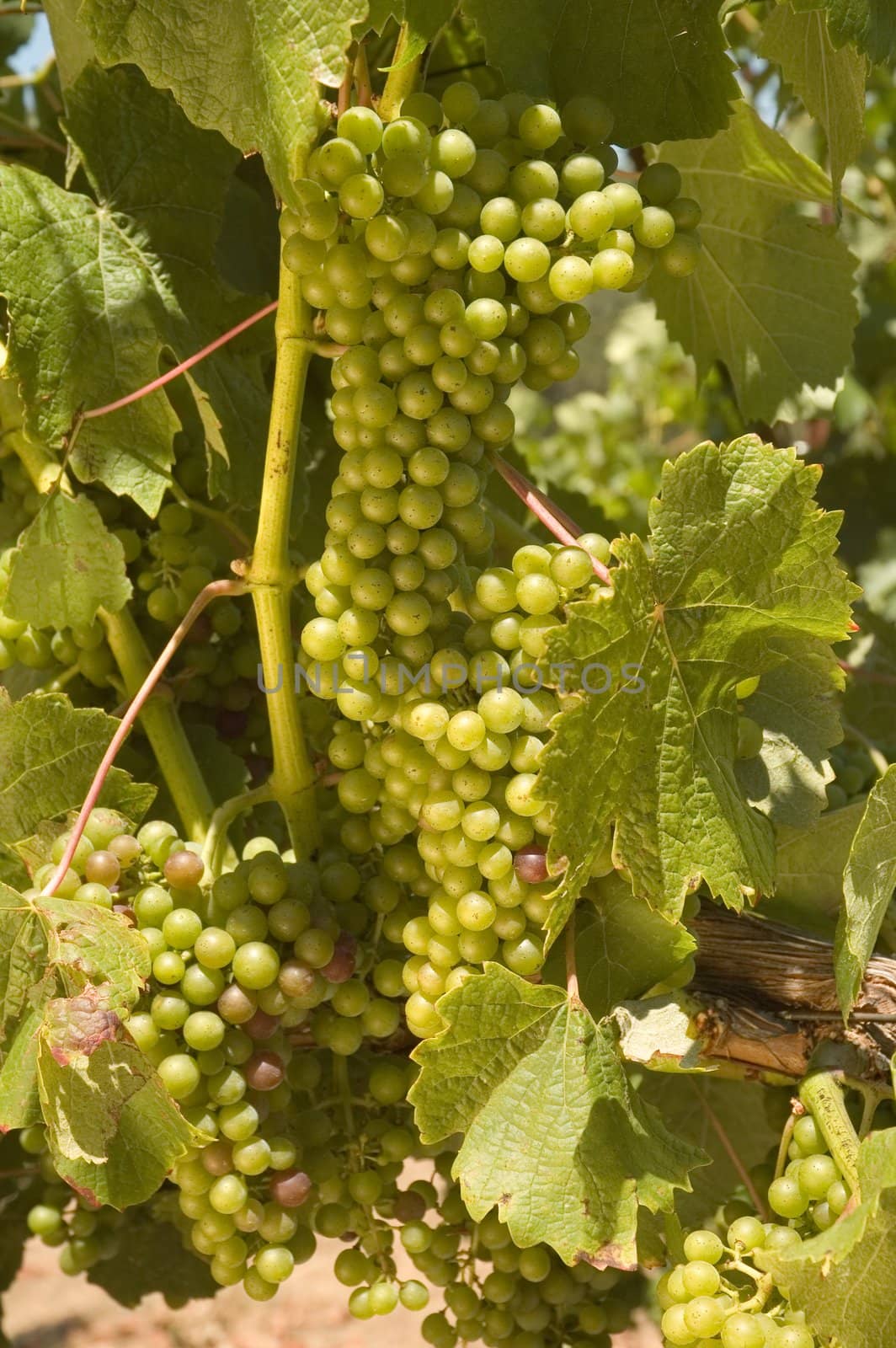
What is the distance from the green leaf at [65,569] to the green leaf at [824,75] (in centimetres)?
55

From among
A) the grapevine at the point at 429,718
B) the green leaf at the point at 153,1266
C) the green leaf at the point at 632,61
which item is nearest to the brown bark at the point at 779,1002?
the grapevine at the point at 429,718

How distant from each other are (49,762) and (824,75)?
676 millimetres

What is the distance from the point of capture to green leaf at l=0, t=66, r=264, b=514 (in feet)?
2.83

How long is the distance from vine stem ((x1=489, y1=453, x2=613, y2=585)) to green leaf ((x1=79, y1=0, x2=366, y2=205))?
202 mm

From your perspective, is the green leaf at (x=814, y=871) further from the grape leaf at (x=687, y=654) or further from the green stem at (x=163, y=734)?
the green stem at (x=163, y=734)

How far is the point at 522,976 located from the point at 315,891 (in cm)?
16

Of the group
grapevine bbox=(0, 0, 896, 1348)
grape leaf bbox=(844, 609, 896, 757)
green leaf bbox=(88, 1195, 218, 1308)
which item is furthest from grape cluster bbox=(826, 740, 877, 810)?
green leaf bbox=(88, 1195, 218, 1308)

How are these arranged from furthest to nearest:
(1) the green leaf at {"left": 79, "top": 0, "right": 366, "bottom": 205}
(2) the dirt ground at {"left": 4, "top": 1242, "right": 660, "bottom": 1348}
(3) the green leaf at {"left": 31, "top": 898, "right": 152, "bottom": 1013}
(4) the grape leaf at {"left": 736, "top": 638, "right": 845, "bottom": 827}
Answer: (2) the dirt ground at {"left": 4, "top": 1242, "right": 660, "bottom": 1348} → (4) the grape leaf at {"left": 736, "top": 638, "right": 845, "bottom": 827} → (3) the green leaf at {"left": 31, "top": 898, "right": 152, "bottom": 1013} → (1) the green leaf at {"left": 79, "top": 0, "right": 366, "bottom": 205}

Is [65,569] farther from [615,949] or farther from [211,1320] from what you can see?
[211,1320]

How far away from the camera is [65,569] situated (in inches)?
36.8

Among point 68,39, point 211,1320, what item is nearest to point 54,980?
point 68,39

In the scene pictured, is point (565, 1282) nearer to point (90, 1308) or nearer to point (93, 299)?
point (93, 299)

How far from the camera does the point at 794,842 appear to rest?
96 cm

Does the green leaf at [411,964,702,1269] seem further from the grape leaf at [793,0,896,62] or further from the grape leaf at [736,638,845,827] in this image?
the grape leaf at [793,0,896,62]
